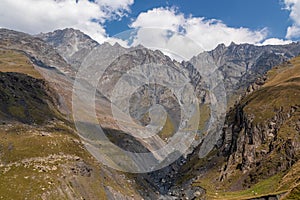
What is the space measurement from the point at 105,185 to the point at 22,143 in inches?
1786

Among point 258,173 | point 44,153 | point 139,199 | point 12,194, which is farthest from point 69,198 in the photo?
point 258,173

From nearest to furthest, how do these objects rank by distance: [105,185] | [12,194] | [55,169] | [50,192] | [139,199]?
[12,194], [50,192], [55,169], [105,185], [139,199]

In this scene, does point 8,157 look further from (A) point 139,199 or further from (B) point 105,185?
(A) point 139,199

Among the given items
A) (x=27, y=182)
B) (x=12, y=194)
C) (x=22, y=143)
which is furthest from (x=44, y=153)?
(x=12, y=194)

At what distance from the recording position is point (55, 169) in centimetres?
16438

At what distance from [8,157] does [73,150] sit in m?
34.8

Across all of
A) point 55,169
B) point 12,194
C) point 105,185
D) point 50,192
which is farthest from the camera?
point 105,185

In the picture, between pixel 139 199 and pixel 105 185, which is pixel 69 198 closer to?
pixel 105 185

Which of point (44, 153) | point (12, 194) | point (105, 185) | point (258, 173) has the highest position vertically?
point (44, 153)

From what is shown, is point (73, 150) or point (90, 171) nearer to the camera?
point (90, 171)

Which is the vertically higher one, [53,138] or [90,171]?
[53,138]

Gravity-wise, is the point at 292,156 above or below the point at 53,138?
below

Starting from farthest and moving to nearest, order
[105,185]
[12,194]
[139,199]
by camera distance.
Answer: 1. [139,199]
2. [105,185]
3. [12,194]

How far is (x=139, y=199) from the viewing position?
190125 mm
